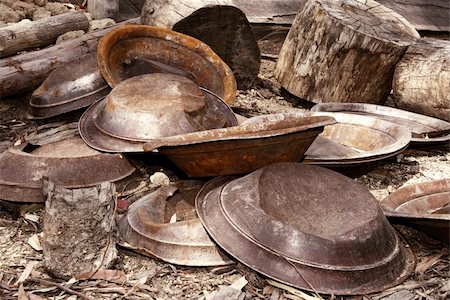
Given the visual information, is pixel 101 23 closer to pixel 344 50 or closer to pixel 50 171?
pixel 344 50

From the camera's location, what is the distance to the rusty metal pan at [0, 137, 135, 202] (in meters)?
3.48

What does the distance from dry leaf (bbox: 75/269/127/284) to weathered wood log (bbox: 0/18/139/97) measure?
271 cm

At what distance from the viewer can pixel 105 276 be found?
2902 mm

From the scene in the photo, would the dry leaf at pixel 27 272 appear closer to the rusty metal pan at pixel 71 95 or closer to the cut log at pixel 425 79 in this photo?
the rusty metal pan at pixel 71 95

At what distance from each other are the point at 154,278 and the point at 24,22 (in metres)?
3.89

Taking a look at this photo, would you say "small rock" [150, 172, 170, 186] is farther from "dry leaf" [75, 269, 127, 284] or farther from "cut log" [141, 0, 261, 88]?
"cut log" [141, 0, 261, 88]

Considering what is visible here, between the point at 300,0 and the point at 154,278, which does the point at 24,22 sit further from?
the point at 154,278

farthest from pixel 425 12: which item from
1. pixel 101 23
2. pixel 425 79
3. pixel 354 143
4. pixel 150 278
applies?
pixel 150 278

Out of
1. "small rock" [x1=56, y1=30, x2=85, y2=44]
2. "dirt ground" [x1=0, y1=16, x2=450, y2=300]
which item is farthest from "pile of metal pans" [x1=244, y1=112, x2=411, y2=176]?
"small rock" [x1=56, y1=30, x2=85, y2=44]

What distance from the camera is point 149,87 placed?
4.13m

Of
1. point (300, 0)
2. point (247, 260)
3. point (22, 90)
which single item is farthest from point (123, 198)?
point (300, 0)

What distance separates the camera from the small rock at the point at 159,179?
3805 mm

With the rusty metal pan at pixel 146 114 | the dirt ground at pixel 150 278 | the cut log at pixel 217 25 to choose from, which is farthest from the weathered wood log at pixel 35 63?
the dirt ground at pixel 150 278

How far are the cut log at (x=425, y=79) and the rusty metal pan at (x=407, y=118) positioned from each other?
33 cm
